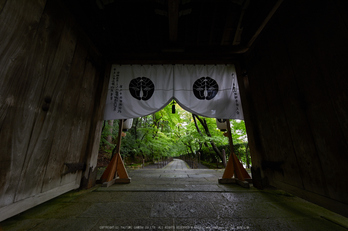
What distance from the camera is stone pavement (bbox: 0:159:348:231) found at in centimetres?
150

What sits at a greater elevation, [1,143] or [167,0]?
[167,0]

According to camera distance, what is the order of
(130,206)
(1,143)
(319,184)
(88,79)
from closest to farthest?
(1,143)
(319,184)
(130,206)
(88,79)

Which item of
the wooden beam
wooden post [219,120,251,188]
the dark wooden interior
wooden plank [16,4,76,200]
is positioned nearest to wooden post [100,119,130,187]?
the dark wooden interior

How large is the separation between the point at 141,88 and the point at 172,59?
1.43 metres

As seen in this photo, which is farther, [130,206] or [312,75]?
[130,206]

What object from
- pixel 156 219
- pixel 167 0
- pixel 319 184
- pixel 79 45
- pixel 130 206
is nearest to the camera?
pixel 156 219

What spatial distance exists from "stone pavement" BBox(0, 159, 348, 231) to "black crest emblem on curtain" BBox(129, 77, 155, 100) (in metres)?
2.68

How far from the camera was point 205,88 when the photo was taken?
13.1ft

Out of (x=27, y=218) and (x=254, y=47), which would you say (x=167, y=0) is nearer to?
(x=254, y=47)

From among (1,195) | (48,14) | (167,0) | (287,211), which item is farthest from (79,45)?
(287,211)

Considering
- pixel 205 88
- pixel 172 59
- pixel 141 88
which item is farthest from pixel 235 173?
pixel 172 59

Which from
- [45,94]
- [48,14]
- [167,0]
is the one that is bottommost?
[45,94]

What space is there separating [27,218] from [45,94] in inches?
72.8

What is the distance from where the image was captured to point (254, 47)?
3352mm
